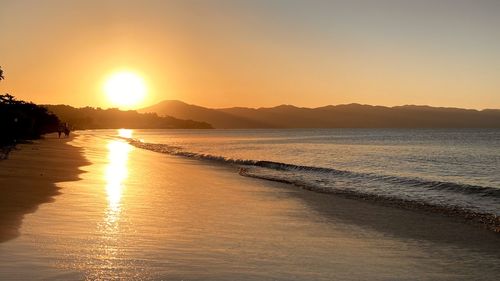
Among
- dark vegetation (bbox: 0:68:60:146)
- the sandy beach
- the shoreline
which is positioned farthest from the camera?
dark vegetation (bbox: 0:68:60:146)

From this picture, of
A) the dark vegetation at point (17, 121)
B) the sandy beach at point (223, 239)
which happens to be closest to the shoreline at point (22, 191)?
the sandy beach at point (223, 239)

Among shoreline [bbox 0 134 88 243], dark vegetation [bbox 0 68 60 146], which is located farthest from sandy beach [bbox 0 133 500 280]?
dark vegetation [bbox 0 68 60 146]

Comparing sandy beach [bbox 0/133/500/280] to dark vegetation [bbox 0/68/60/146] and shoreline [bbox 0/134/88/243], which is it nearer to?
shoreline [bbox 0/134/88/243]

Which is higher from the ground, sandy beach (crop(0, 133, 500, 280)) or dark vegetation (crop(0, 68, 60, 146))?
dark vegetation (crop(0, 68, 60, 146))

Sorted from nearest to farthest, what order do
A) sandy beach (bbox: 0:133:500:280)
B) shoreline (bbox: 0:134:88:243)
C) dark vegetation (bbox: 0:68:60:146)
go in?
sandy beach (bbox: 0:133:500:280) < shoreline (bbox: 0:134:88:243) < dark vegetation (bbox: 0:68:60:146)

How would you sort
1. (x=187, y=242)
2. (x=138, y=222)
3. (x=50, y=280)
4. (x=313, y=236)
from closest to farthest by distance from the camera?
(x=50, y=280)
(x=187, y=242)
(x=313, y=236)
(x=138, y=222)

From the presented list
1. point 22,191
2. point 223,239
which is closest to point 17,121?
point 22,191

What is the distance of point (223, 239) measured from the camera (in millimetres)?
11180

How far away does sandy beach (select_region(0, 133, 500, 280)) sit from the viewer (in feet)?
28.0

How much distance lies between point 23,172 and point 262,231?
1753 cm

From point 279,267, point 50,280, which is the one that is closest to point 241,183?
point 279,267

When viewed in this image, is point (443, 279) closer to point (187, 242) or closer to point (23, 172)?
point (187, 242)

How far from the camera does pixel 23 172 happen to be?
24.9m

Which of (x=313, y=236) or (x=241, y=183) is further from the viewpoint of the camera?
(x=241, y=183)
